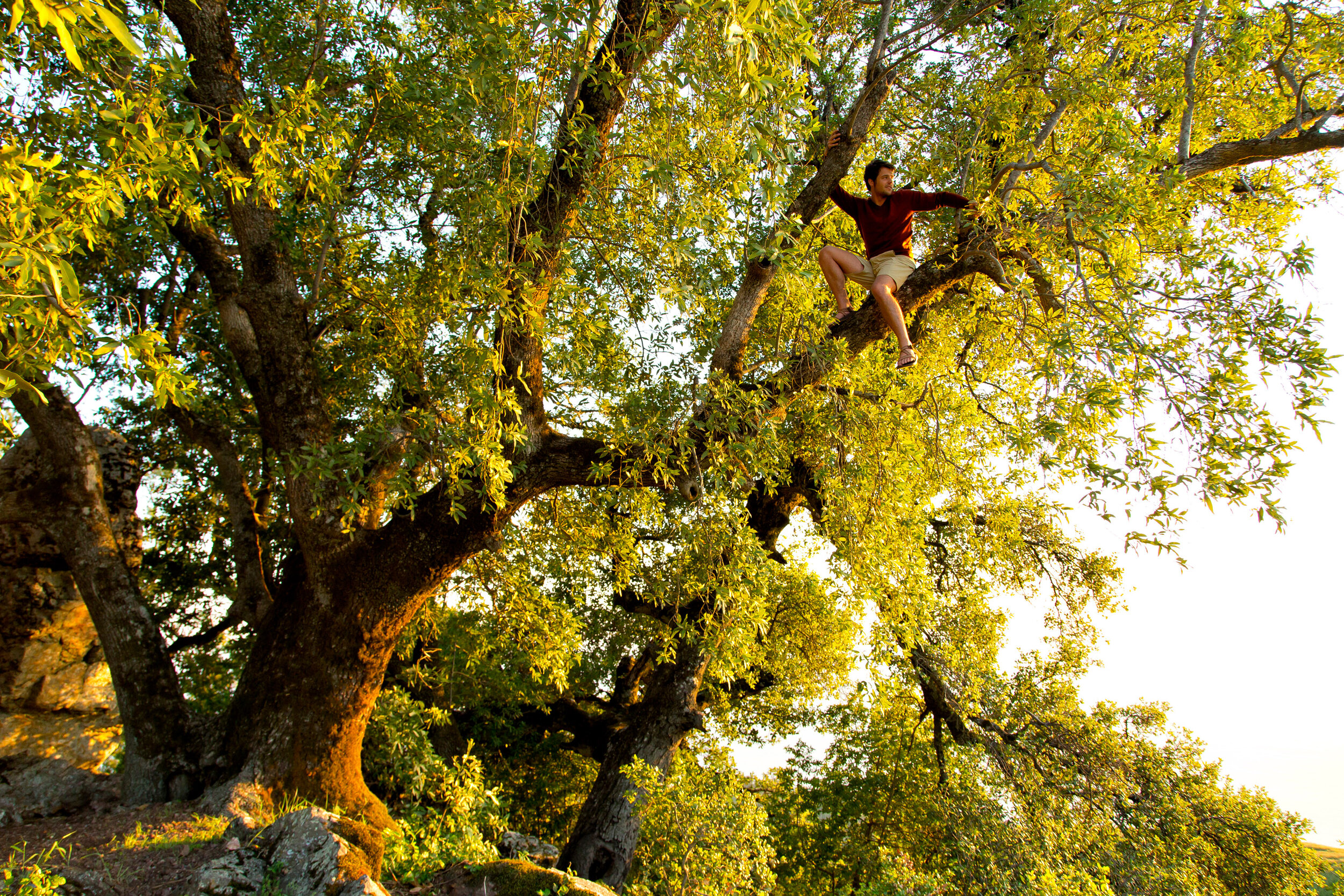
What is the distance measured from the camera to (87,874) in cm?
443

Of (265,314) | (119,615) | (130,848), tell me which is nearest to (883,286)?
(265,314)

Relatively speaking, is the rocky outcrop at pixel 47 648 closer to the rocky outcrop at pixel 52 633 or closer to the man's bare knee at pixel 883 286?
the rocky outcrop at pixel 52 633

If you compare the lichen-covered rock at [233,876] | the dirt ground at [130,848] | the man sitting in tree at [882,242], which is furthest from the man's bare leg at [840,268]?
the lichen-covered rock at [233,876]

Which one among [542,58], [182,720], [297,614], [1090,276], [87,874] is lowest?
[87,874]

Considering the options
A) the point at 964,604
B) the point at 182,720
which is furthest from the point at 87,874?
the point at 964,604

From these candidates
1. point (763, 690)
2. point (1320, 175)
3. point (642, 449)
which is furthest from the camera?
point (763, 690)

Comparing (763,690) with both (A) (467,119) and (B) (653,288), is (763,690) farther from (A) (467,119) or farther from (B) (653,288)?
(A) (467,119)

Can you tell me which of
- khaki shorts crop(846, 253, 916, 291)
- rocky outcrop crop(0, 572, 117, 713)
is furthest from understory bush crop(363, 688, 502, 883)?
khaki shorts crop(846, 253, 916, 291)

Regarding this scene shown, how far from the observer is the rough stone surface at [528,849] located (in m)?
7.30

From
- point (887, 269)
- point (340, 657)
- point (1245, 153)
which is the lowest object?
point (340, 657)

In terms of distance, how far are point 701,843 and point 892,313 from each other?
463 cm

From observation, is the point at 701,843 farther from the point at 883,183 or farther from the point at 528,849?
the point at 883,183

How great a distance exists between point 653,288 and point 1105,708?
891 centimetres

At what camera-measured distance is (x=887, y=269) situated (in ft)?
20.6
